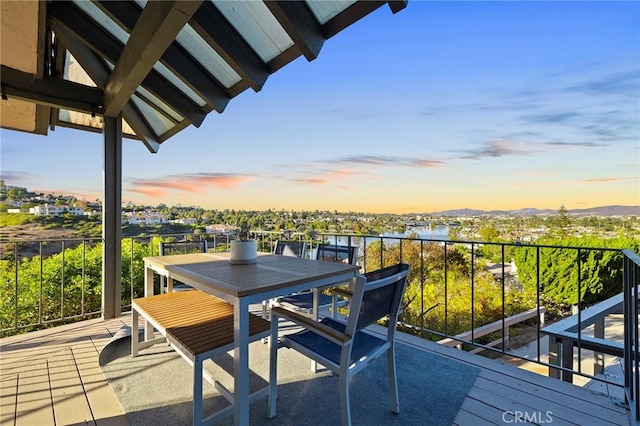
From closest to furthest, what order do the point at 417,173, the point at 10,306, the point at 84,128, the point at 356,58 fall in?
the point at 84,128 → the point at 10,306 → the point at 356,58 → the point at 417,173

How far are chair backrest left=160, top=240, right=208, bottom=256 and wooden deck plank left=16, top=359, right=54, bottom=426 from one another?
4.19 ft

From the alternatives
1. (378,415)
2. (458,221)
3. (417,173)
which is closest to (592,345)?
(378,415)

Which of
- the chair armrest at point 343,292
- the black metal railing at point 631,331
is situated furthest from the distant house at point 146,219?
the black metal railing at point 631,331

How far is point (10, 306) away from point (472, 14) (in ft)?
33.3

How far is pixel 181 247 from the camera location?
347 centimetres

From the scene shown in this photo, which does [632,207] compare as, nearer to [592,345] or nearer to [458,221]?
[458,221]

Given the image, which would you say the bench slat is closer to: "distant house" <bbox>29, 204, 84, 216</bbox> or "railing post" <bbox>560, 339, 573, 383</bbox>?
"railing post" <bbox>560, 339, 573, 383</bbox>

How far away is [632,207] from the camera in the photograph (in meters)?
12.1

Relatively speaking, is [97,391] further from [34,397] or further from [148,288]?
[148,288]

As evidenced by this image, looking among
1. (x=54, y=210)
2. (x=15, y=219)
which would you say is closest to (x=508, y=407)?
(x=15, y=219)

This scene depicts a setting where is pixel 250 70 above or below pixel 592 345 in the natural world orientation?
above

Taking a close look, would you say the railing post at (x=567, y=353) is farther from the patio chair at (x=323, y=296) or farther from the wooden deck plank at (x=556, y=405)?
the patio chair at (x=323, y=296)

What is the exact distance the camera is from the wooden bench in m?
1.61

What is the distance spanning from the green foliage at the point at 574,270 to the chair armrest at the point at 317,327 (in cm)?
918
